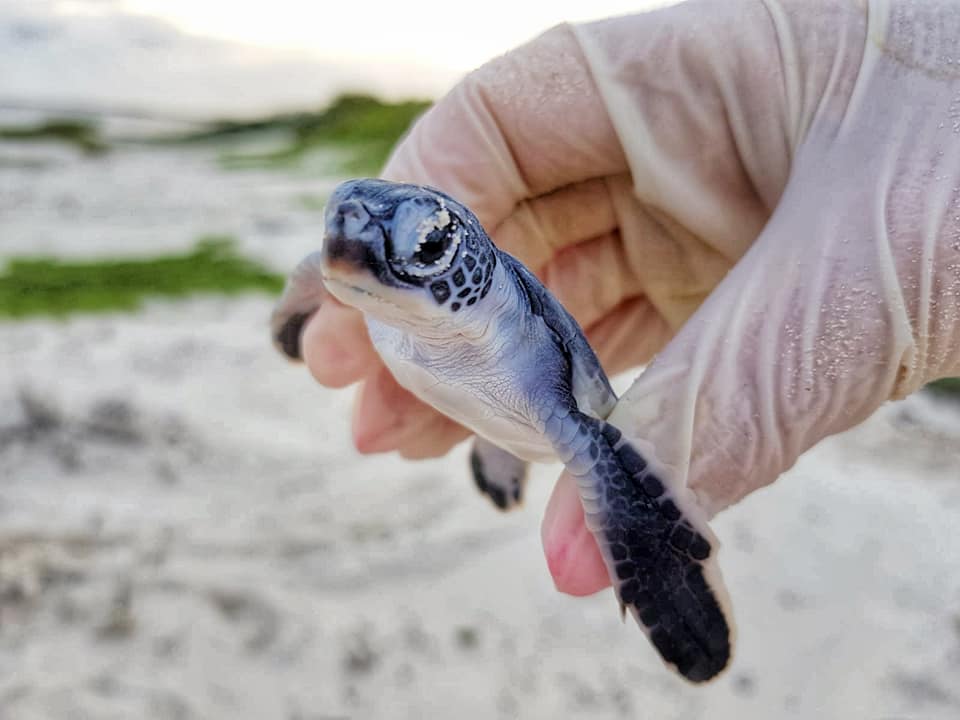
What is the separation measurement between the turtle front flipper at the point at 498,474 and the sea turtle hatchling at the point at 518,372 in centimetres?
37

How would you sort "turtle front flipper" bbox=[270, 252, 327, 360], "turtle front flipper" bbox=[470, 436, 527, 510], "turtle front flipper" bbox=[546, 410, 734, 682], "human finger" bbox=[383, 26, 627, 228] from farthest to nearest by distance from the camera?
1. "turtle front flipper" bbox=[470, 436, 527, 510]
2. "turtle front flipper" bbox=[270, 252, 327, 360]
3. "human finger" bbox=[383, 26, 627, 228]
4. "turtle front flipper" bbox=[546, 410, 734, 682]

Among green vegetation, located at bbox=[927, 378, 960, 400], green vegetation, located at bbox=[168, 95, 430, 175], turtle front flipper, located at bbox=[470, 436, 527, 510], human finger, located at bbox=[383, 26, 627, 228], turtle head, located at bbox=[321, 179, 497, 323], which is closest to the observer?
turtle head, located at bbox=[321, 179, 497, 323]

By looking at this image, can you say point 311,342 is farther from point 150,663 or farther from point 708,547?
point 150,663

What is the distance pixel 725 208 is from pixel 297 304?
0.69 metres

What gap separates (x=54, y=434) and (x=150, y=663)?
0.90 m

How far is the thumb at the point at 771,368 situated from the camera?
76 cm

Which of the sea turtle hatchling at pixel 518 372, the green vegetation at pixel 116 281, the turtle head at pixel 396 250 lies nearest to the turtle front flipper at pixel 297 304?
the sea turtle hatchling at pixel 518 372

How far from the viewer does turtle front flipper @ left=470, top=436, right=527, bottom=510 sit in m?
1.30

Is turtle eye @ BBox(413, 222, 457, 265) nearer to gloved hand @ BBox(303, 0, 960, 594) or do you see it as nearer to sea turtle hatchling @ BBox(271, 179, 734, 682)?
sea turtle hatchling @ BBox(271, 179, 734, 682)

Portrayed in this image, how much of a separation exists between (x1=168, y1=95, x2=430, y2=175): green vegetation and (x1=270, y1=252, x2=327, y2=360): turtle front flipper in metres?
5.81

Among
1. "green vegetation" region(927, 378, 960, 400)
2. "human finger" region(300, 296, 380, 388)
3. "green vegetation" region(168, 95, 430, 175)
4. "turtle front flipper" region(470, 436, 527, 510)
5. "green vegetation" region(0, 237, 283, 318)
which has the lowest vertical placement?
"green vegetation" region(168, 95, 430, 175)

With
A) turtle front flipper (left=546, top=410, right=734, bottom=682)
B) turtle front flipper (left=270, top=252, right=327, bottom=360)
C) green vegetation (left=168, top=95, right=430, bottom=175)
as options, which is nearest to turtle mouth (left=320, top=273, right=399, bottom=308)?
turtle front flipper (left=546, top=410, right=734, bottom=682)

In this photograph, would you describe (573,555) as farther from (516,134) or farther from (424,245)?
(516,134)

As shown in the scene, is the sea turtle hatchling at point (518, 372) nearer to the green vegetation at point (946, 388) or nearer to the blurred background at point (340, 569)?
the blurred background at point (340, 569)
